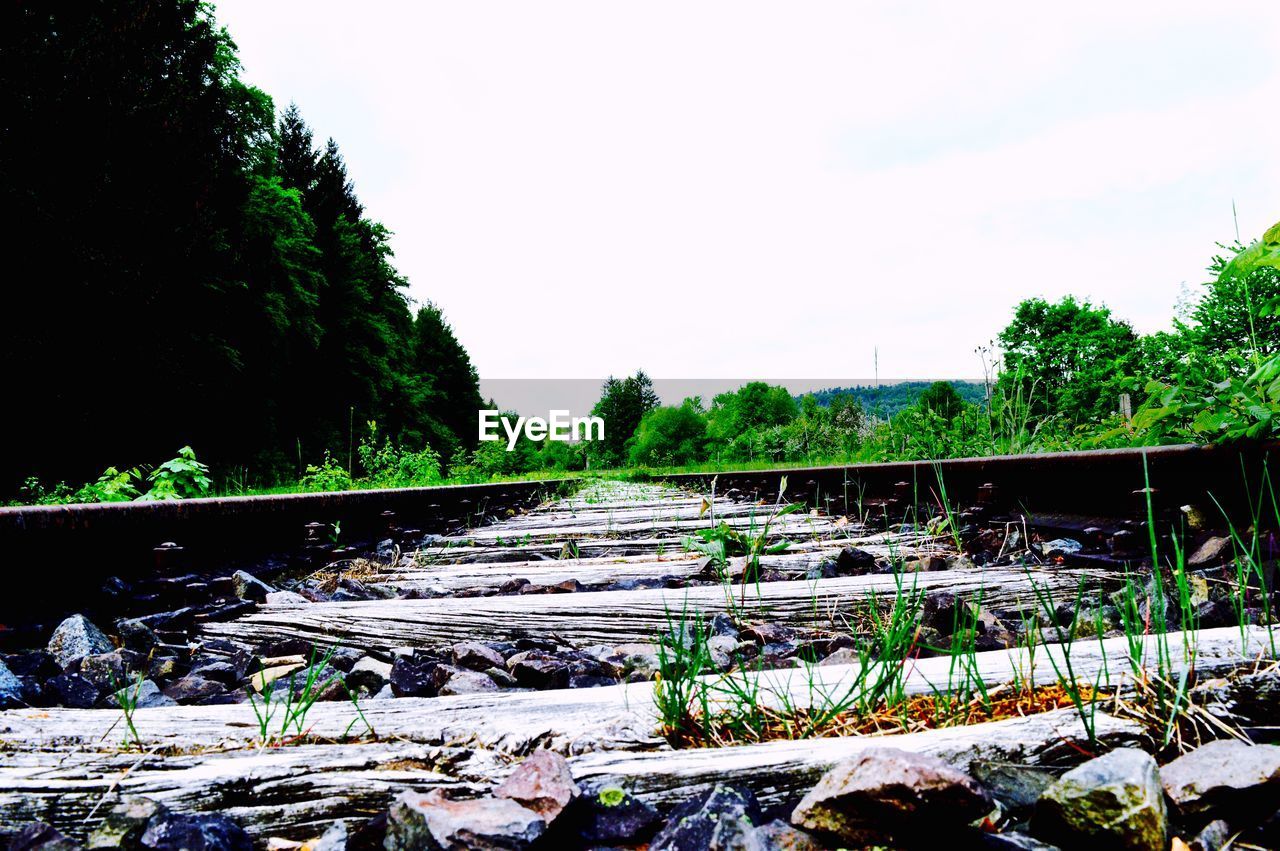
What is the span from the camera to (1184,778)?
76 cm

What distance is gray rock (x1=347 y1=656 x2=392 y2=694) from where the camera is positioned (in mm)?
1395

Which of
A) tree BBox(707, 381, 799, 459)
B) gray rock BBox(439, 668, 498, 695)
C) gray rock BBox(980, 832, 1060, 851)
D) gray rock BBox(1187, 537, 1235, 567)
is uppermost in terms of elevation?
tree BBox(707, 381, 799, 459)

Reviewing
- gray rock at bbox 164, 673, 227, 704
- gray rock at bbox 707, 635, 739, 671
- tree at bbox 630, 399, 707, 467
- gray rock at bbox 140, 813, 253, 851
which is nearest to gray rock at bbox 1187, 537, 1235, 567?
gray rock at bbox 707, 635, 739, 671

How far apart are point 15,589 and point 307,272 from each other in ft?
74.1

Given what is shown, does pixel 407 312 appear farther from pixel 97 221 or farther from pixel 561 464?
pixel 561 464

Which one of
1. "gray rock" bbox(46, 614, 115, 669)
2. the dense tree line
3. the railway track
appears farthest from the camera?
the dense tree line

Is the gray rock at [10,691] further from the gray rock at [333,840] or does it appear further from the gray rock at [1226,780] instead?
the gray rock at [1226,780]

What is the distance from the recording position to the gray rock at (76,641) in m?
1.60

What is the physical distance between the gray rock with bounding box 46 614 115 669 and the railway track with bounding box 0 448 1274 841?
4.0 inches

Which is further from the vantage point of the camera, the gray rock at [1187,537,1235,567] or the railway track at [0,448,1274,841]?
the gray rock at [1187,537,1235,567]

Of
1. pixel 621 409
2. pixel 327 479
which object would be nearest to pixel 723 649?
pixel 327 479

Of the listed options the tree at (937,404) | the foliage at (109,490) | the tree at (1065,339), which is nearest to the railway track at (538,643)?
the foliage at (109,490)

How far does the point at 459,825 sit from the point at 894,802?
1.45ft

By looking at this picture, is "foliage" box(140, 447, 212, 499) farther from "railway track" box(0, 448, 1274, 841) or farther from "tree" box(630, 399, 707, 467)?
"tree" box(630, 399, 707, 467)
